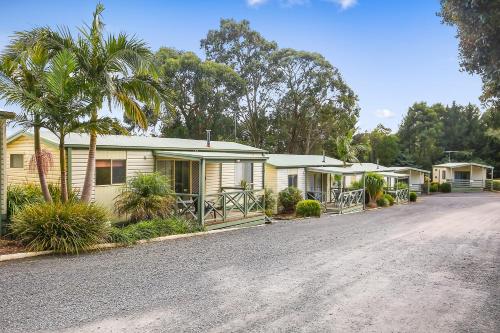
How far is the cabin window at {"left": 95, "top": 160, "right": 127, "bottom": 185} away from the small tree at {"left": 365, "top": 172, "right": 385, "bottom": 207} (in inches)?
659

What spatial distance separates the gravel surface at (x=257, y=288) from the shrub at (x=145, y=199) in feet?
5.38

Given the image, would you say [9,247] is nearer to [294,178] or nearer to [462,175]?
[294,178]

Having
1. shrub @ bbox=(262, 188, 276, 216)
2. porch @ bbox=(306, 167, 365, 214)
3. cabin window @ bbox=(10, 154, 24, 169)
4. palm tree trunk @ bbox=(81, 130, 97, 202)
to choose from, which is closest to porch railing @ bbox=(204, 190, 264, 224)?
shrub @ bbox=(262, 188, 276, 216)

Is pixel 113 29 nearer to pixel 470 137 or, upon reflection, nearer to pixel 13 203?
pixel 13 203

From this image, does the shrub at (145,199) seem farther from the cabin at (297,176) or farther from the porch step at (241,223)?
the cabin at (297,176)

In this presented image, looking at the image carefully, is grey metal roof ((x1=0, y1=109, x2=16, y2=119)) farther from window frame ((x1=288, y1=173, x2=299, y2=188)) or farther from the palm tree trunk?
window frame ((x1=288, y1=173, x2=299, y2=188))

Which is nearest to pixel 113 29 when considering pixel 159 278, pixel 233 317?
pixel 159 278

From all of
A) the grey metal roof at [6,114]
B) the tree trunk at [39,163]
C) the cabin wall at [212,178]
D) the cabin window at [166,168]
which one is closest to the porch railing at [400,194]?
the cabin wall at [212,178]

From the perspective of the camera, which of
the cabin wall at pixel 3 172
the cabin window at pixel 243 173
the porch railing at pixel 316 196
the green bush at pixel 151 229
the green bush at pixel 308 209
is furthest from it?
the porch railing at pixel 316 196

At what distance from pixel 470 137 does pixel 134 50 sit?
2126 inches

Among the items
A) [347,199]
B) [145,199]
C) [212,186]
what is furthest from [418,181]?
[145,199]

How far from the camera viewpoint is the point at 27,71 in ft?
31.9

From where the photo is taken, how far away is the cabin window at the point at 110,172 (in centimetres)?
1261

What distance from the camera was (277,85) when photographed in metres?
40.6
